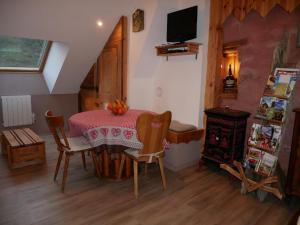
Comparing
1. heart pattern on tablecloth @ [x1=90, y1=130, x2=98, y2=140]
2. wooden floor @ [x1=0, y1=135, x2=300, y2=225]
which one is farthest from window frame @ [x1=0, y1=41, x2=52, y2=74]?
heart pattern on tablecloth @ [x1=90, y1=130, x2=98, y2=140]

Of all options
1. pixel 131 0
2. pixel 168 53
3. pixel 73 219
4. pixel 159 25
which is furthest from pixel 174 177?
pixel 131 0

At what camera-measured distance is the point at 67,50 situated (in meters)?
4.13

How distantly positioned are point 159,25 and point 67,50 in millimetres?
1754

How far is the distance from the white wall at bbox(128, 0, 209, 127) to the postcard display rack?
98cm

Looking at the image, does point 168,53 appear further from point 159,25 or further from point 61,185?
point 61,185

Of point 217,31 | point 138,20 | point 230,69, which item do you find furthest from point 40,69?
point 230,69

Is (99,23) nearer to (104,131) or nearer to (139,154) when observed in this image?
(104,131)

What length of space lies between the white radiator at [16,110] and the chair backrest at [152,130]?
3.29m

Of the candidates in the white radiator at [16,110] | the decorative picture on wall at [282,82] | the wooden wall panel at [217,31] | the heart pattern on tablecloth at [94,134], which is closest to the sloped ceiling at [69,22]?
the white radiator at [16,110]

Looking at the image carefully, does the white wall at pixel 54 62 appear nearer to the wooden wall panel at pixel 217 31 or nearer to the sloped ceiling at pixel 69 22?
the sloped ceiling at pixel 69 22

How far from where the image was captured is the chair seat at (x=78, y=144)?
2497 mm

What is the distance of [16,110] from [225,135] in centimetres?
393

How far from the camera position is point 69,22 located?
3.64m

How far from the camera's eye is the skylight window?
420 cm
